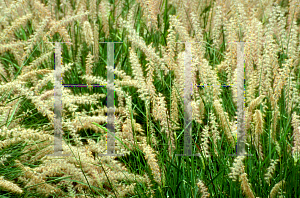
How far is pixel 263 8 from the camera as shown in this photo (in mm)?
1762

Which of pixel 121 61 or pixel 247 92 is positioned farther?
pixel 121 61

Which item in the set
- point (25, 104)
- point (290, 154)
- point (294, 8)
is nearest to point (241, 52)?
point (290, 154)

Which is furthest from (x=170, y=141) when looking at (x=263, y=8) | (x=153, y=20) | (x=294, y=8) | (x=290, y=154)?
(x=263, y=8)

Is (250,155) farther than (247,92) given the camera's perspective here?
No

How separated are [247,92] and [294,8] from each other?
2.30ft

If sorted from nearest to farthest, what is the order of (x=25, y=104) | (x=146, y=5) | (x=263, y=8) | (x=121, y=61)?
1. (x=146, y=5)
2. (x=25, y=104)
3. (x=121, y=61)
4. (x=263, y=8)

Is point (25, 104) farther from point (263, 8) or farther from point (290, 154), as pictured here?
point (263, 8)

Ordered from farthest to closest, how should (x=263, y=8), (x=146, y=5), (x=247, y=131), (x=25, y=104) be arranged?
(x=263, y=8)
(x=25, y=104)
(x=146, y=5)
(x=247, y=131)

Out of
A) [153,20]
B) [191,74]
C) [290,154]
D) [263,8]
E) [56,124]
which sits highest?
[263,8]

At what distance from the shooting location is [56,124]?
3.14 ft

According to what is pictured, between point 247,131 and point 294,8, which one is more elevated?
point 294,8

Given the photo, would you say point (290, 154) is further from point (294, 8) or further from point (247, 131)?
point (294, 8)

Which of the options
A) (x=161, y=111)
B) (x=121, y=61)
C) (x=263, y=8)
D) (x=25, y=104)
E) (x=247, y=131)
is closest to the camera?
(x=161, y=111)

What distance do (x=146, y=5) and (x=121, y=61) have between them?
0.40 meters
